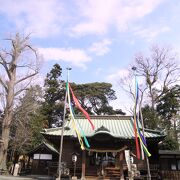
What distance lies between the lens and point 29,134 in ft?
103

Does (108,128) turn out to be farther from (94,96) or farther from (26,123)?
(94,96)

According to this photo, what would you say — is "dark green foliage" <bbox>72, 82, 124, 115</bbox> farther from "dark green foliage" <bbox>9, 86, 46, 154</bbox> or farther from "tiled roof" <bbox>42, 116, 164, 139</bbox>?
"tiled roof" <bbox>42, 116, 164, 139</bbox>

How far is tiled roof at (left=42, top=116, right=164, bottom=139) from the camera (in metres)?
18.8

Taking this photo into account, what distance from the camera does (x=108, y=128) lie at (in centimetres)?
2203

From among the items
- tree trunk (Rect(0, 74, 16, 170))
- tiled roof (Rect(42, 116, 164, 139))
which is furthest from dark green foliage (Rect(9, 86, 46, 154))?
tiled roof (Rect(42, 116, 164, 139))

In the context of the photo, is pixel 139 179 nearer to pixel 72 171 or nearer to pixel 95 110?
pixel 72 171

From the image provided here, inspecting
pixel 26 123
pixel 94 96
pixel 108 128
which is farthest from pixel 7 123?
pixel 94 96

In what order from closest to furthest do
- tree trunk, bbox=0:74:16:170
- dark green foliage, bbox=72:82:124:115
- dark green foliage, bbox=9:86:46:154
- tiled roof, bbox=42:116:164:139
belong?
tiled roof, bbox=42:116:164:139
tree trunk, bbox=0:74:16:170
dark green foliage, bbox=9:86:46:154
dark green foliage, bbox=72:82:124:115

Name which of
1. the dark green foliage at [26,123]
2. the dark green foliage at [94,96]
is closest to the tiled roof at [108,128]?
the dark green foliage at [26,123]

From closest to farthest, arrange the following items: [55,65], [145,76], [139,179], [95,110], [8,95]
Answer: [139,179]
[8,95]
[145,76]
[95,110]
[55,65]

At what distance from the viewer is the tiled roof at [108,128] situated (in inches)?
741

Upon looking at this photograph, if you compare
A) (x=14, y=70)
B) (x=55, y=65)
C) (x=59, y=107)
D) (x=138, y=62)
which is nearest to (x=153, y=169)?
(x=14, y=70)

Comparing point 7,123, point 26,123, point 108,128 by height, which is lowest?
point 108,128

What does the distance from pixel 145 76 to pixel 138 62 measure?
2672mm
